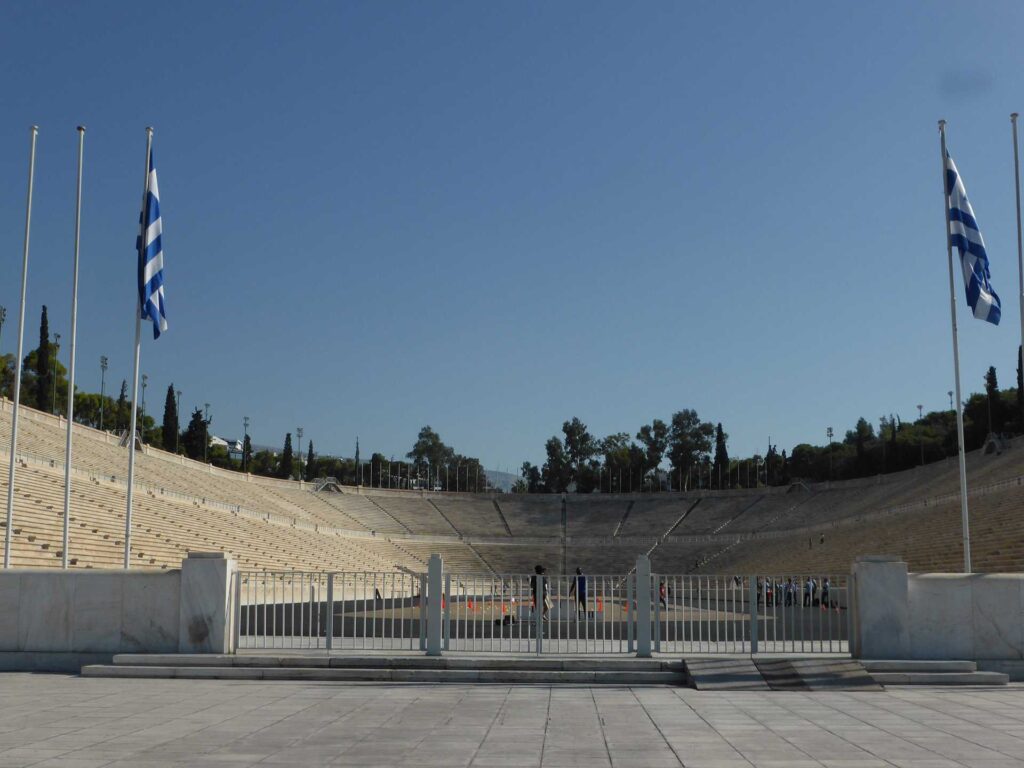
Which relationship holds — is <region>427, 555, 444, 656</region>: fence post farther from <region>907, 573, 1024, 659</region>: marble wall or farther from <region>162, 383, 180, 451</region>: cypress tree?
<region>162, 383, 180, 451</region>: cypress tree

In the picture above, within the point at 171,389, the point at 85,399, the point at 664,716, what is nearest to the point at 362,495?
the point at 171,389

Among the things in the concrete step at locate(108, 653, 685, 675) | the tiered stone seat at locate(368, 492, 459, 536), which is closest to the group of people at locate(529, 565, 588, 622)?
the concrete step at locate(108, 653, 685, 675)

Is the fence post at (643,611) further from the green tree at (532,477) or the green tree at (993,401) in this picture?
the green tree at (532,477)

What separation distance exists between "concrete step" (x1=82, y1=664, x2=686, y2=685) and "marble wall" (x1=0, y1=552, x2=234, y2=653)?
65 cm

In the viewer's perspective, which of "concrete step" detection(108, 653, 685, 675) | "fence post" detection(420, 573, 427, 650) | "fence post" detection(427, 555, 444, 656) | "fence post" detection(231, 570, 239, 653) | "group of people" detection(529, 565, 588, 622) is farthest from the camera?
"fence post" detection(420, 573, 427, 650)

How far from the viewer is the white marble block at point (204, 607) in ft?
49.7

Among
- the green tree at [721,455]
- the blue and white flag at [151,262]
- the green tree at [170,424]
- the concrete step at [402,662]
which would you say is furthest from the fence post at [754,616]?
the green tree at [721,455]

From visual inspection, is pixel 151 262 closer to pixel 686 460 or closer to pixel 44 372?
pixel 44 372

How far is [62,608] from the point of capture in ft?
50.5

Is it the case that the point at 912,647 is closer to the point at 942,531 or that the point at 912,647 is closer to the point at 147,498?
the point at 942,531

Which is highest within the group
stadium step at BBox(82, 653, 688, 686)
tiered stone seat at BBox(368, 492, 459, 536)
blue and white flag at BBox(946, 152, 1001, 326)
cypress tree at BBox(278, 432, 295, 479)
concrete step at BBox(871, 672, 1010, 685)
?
cypress tree at BBox(278, 432, 295, 479)

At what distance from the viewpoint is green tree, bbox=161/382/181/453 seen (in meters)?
81.9

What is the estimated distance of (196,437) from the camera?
307 feet

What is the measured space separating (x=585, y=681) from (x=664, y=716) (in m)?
3.24
